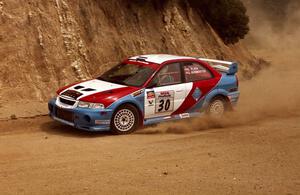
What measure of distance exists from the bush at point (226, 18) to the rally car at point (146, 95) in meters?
10.1

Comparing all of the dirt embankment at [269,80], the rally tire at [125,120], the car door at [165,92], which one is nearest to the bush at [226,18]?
the dirt embankment at [269,80]

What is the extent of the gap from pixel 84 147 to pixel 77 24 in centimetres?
668

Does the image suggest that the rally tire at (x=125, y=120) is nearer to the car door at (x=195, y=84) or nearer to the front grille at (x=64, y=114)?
the front grille at (x=64, y=114)

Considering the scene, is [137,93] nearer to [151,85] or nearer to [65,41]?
[151,85]

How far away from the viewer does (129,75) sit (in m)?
12.2

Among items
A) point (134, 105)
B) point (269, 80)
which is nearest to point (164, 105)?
point (134, 105)

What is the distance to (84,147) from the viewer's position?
1027 cm

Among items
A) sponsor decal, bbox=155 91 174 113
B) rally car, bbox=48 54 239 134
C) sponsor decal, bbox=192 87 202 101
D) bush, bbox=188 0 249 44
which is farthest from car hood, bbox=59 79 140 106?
bush, bbox=188 0 249 44

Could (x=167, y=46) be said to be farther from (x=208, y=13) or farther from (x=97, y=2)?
(x=208, y=13)

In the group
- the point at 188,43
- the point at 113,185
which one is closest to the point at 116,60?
the point at 188,43

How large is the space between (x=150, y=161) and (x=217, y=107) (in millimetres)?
3969

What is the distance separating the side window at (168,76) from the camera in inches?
468

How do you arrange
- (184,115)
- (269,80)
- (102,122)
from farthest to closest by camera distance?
(269,80) → (184,115) → (102,122)

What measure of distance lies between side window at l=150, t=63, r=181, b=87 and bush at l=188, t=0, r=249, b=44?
36.4ft
